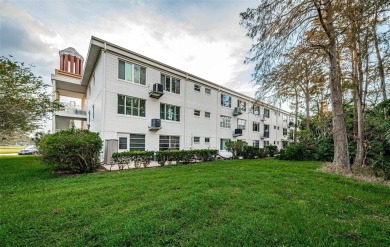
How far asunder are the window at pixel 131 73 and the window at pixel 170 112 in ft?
9.12

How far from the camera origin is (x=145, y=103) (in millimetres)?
14875

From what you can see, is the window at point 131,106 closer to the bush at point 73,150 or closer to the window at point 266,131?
the bush at point 73,150

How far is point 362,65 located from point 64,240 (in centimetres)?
1496

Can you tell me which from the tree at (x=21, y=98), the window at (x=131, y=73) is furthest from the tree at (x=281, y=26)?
the tree at (x=21, y=98)

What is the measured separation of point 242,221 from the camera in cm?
342

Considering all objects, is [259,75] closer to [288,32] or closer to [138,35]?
[288,32]

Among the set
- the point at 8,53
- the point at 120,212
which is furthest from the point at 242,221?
the point at 8,53

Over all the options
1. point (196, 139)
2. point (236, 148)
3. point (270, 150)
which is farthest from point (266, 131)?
point (196, 139)

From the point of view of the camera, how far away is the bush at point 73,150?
335 inches

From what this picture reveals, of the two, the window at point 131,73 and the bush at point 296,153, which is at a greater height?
Answer: the window at point 131,73

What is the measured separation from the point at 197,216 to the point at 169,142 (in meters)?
13.1

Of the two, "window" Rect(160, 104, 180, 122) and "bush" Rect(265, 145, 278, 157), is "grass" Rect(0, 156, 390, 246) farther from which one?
"bush" Rect(265, 145, 278, 157)

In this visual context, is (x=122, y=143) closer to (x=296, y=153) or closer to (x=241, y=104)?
(x=296, y=153)

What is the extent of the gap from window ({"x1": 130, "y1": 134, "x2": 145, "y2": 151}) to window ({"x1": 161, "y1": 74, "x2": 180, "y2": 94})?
5.03m
